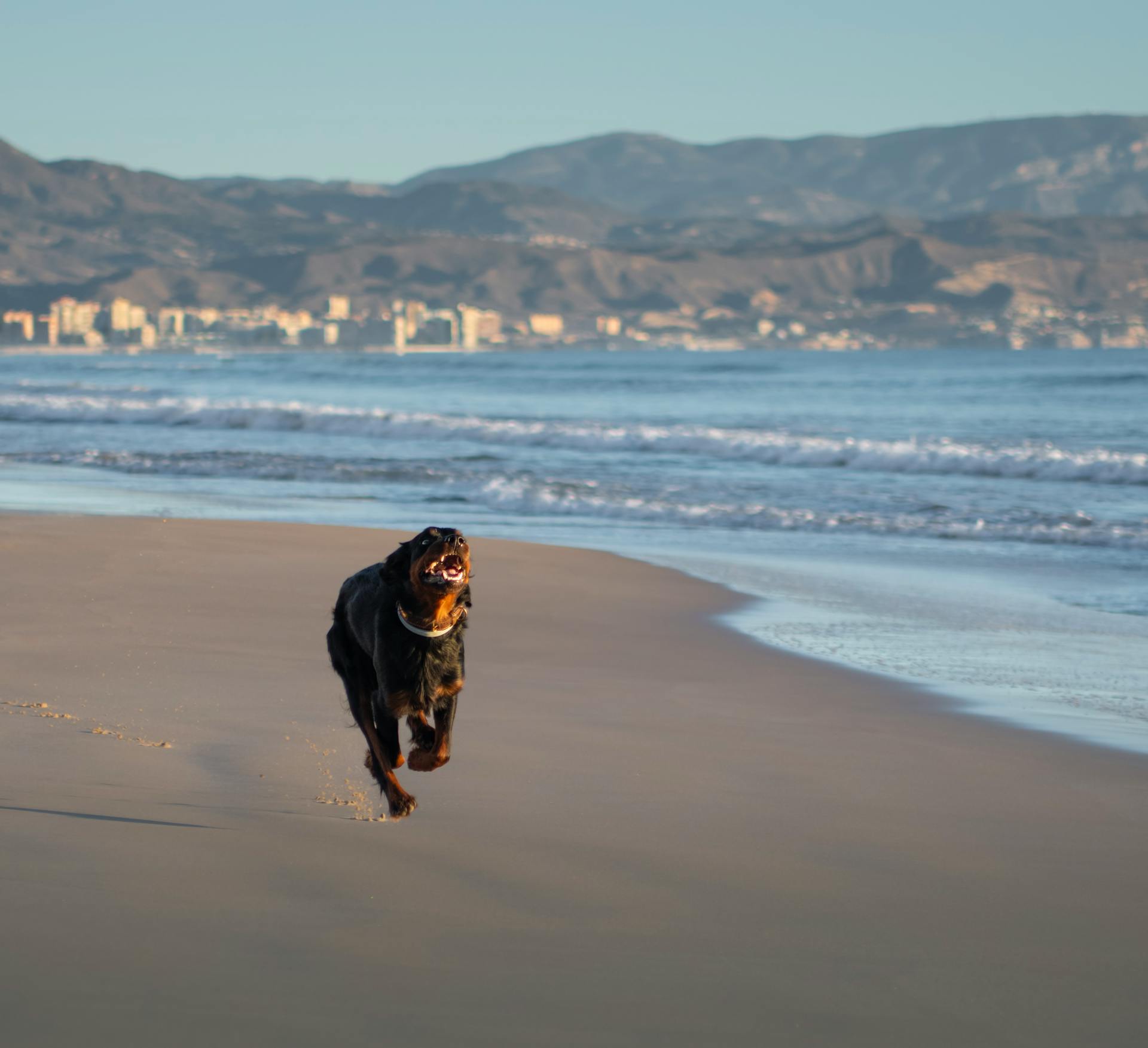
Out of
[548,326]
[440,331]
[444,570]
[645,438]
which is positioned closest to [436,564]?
[444,570]

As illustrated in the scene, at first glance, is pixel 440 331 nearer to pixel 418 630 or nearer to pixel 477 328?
pixel 477 328

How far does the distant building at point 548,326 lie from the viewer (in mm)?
113375

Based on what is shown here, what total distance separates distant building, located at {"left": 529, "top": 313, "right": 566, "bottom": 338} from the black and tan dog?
358 feet

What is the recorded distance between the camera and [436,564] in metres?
3.74

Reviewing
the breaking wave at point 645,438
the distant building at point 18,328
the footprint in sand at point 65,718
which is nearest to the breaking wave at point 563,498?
the breaking wave at point 645,438

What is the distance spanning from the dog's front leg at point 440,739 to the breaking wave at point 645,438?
1458 cm

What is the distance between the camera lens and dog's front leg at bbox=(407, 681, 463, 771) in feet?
13.0

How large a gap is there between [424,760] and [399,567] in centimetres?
55

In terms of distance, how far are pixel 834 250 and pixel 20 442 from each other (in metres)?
123

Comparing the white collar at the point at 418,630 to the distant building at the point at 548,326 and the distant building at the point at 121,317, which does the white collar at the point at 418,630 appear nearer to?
the distant building at the point at 548,326

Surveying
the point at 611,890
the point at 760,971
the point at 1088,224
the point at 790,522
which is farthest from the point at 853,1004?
the point at 1088,224

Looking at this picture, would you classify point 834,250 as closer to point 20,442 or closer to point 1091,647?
point 20,442

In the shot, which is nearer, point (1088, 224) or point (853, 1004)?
point (853, 1004)

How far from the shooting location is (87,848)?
3.45 meters
